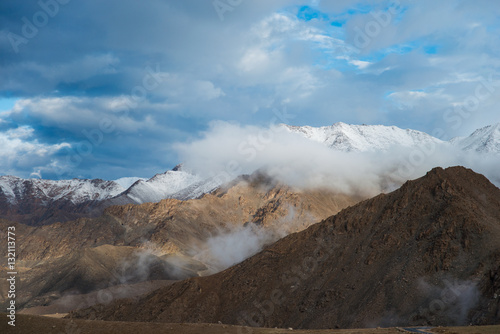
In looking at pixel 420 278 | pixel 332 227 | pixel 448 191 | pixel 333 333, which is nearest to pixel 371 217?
pixel 332 227

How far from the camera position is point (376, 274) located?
315ft

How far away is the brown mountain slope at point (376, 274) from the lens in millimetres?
82875

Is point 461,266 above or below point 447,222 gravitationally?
below

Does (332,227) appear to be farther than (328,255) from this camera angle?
Yes

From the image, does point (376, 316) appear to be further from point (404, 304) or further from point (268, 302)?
point (268, 302)

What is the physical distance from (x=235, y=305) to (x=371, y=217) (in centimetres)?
3797

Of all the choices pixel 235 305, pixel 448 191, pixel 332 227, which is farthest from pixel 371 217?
pixel 235 305

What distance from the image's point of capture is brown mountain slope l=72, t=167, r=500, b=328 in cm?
8288

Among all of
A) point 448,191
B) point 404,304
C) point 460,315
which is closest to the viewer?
point 460,315

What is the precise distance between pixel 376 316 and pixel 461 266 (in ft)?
59.9

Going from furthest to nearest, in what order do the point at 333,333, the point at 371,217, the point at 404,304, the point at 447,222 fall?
the point at 371,217 < the point at 447,222 < the point at 404,304 < the point at 333,333

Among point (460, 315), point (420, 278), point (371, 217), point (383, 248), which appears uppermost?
point (371, 217)

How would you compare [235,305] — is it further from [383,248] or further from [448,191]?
[448,191]

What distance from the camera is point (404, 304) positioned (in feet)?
276
